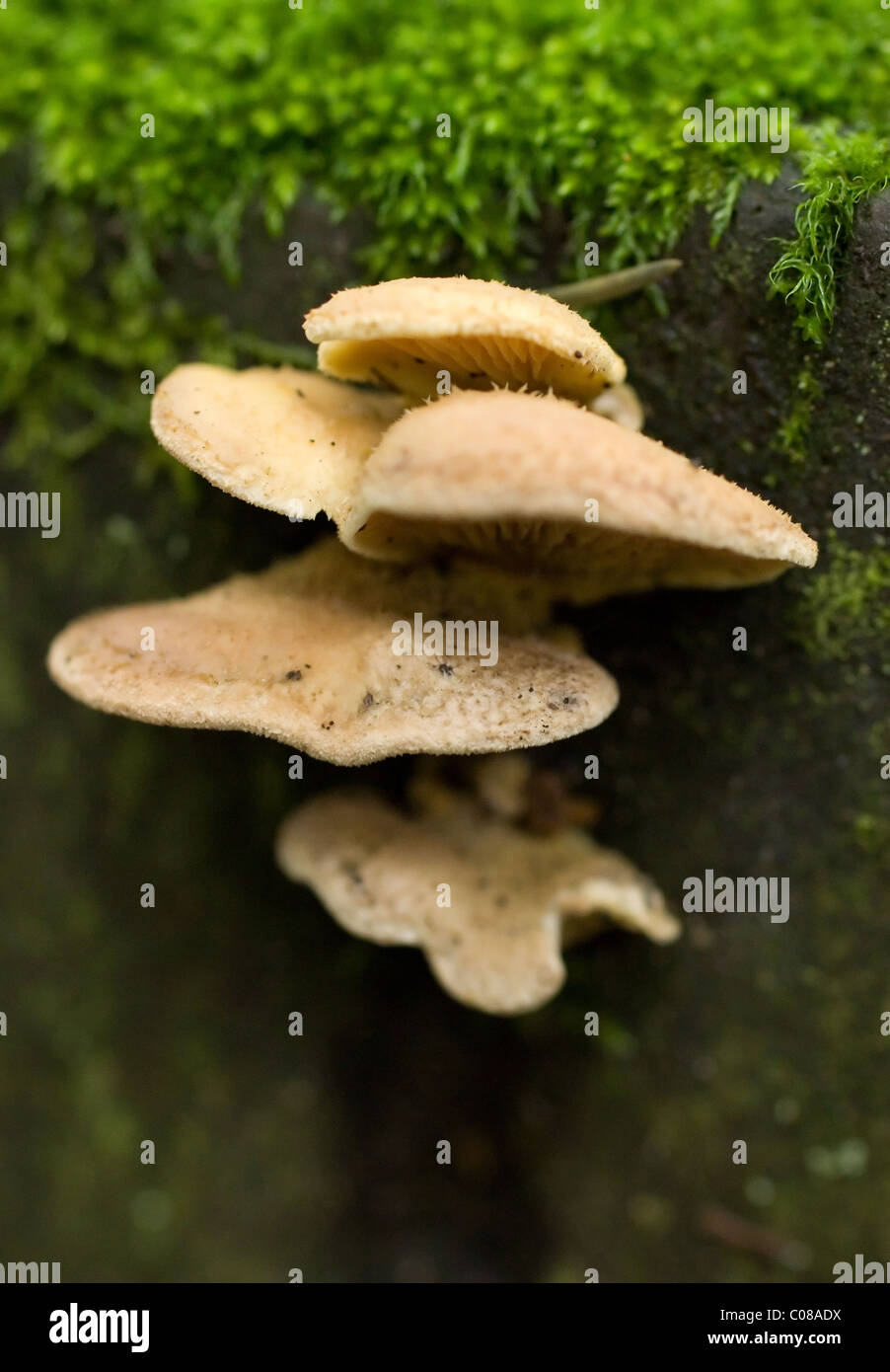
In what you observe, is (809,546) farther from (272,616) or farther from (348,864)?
(348,864)

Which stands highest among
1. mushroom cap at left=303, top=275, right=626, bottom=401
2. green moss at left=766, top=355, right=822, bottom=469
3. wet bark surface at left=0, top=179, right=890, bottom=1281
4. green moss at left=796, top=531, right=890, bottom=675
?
mushroom cap at left=303, top=275, right=626, bottom=401

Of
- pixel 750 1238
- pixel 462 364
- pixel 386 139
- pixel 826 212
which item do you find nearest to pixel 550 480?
pixel 462 364

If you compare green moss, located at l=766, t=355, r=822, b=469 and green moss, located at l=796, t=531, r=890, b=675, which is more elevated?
green moss, located at l=766, t=355, r=822, b=469

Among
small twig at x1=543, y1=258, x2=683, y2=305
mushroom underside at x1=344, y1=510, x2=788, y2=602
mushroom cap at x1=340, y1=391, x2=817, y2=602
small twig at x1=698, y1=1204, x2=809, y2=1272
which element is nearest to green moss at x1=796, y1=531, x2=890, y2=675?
mushroom underside at x1=344, y1=510, x2=788, y2=602

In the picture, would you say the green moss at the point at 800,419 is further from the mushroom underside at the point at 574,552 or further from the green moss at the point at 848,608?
the mushroom underside at the point at 574,552

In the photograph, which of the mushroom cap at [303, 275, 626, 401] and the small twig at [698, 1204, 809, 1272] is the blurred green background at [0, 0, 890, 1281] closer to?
the small twig at [698, 1204, 809, 1272]

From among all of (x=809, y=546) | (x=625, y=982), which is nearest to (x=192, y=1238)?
(x=625, y=982)
